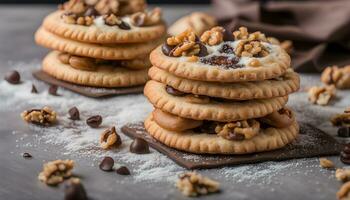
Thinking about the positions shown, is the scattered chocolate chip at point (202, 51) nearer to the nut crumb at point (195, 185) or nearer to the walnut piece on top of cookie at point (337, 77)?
the nut crumb at point (195, 185)

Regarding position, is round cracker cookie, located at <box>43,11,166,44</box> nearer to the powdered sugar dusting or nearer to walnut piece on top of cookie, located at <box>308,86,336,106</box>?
the powdered sugar dusting

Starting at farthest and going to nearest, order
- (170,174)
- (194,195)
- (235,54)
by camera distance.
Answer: (235,54)
(170,174)
(194,195)

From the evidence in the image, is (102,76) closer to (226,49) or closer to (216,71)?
(226,49)

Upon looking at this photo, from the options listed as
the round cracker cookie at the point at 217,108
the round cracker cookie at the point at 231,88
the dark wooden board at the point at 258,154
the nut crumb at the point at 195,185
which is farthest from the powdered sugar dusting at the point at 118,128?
the round cracker cookie at the point at 231,88

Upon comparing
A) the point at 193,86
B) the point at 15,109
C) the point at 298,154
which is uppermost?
the point at 193,86

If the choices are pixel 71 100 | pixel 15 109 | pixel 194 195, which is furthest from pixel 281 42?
pixel 194 195

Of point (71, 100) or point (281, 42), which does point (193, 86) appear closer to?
point (71, 100)
